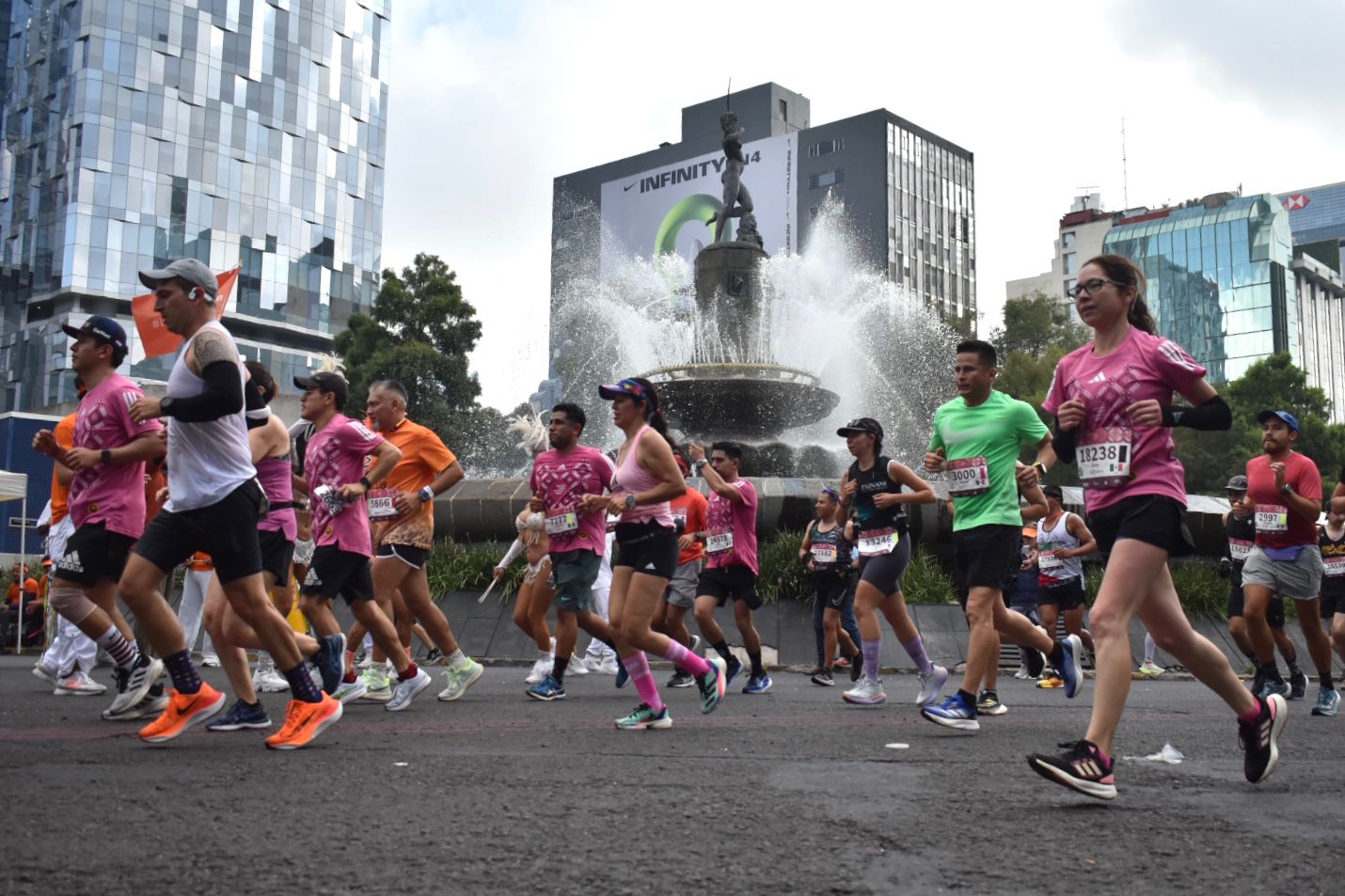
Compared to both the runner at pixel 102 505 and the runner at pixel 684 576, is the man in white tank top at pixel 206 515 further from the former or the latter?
the runner at pixel 684 576

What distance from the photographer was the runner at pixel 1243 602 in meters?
8.95

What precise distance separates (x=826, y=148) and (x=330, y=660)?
3311 inches

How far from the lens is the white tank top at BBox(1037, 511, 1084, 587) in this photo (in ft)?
36.9

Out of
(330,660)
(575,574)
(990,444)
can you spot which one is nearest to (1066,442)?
(990,444)

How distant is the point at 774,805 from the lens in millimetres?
3965

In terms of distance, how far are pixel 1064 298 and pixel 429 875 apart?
4914 inches

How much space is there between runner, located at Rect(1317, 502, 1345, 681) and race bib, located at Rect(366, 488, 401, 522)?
5799 millimetres

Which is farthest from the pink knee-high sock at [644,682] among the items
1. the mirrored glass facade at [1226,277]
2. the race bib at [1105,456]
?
the mirrored glass facade at [1226,277]

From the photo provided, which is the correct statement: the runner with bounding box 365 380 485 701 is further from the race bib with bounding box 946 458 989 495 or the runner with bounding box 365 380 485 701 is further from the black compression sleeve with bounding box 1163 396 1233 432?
the black compression sleeve with bounding box 1163 396 1233 432

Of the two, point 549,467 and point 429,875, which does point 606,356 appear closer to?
point 549,467

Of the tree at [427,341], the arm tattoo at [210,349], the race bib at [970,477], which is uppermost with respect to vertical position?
the tree at [427,341]

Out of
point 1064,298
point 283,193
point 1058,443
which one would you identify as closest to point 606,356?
point 283,193

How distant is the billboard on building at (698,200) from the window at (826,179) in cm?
147

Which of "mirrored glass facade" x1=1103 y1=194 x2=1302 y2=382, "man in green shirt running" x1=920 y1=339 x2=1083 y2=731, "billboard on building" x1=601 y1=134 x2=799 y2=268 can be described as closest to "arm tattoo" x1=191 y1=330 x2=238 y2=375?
"man in green shirt running" x1=920 y1=339 x2=1083 y2=731
